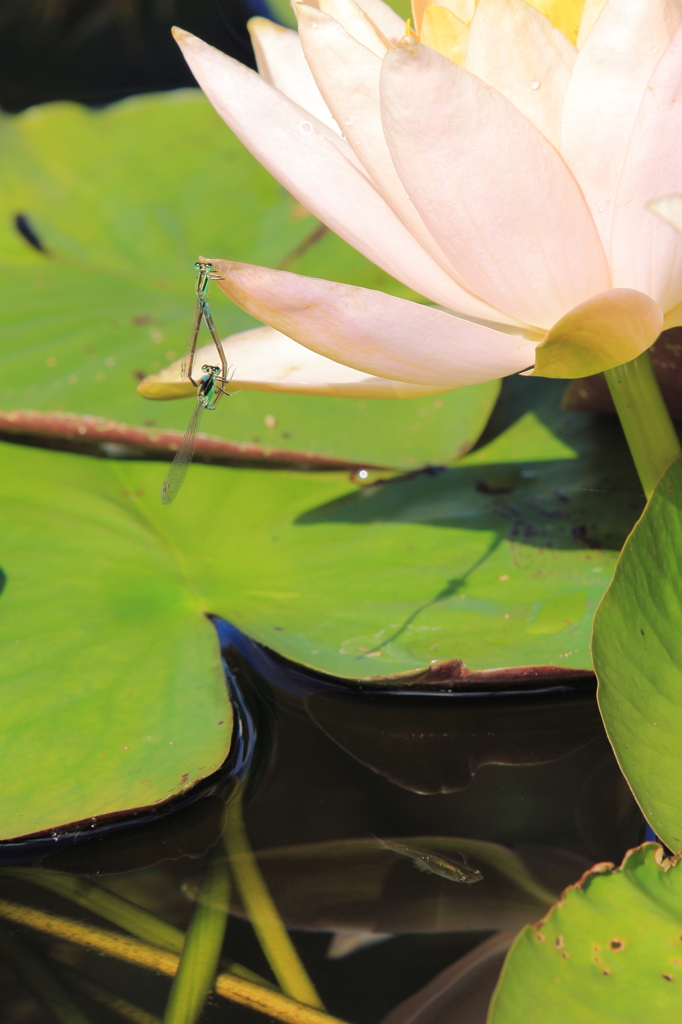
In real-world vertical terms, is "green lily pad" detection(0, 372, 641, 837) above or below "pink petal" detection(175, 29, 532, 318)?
below

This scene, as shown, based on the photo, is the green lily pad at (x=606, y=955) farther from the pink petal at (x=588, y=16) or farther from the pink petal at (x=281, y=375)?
the pink petal at (x=588, y=16)

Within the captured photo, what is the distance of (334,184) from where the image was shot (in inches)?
22.6

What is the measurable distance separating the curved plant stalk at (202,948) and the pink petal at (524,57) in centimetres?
59

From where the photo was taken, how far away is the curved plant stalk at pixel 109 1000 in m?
0.48

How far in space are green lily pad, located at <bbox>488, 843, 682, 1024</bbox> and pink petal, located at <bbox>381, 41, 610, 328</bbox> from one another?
0.38m

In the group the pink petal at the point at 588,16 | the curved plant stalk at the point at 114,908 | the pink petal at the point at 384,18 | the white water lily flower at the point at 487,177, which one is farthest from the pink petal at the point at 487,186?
the curved plant stalk at the point at 114,908

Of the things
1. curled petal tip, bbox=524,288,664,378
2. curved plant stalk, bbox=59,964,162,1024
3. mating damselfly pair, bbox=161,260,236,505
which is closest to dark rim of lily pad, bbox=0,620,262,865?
curved plant stalk, bbox=59,964,162,1024

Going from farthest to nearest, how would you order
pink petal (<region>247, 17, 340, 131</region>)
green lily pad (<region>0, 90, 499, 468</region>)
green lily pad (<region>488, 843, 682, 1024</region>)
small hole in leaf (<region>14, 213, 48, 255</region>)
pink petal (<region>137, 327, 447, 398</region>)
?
small hole in leaf (<region>14, 213, 48, 255</region>) < green lily pad (<region>0, 90, 499, 468</region>) < pink petal (<region>247, 17, 340, 131</region>) < pink petal (<region>137, 327, 447, 398</region>) < green lily pad (<region>488, 843, 682, 1024</region>)

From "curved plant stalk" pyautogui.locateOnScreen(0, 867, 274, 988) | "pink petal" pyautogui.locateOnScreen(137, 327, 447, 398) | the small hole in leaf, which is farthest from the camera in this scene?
the small hole in leaf

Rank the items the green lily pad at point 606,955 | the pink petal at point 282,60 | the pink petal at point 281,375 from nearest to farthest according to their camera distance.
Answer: the green lily pad at point 606,955
the pink petal at point 281,375
the pink petal at point 282,60

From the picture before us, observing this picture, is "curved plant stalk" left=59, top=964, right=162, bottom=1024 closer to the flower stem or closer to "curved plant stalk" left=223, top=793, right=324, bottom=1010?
"curved plant stalk" left=223, top=793, right=324, bottom=1010

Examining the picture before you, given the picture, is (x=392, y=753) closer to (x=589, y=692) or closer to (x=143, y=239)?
(x=589, y=692)

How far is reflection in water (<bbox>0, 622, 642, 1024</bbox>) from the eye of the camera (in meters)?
0.51

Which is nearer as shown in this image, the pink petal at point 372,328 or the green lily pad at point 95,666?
the pink petal at point 372,328
